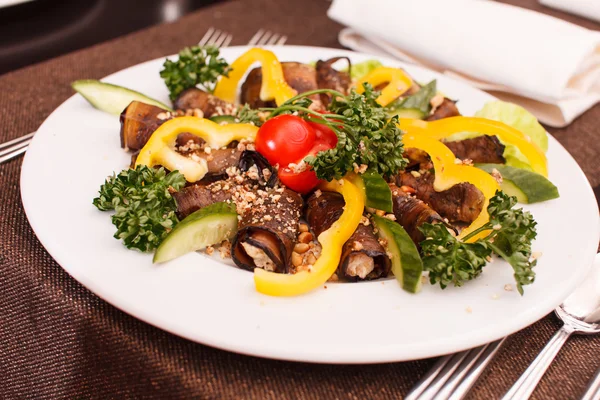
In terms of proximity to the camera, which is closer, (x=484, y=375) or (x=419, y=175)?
(x=484, y=375)

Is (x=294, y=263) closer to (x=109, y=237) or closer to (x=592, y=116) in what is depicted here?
(x=109, y=237)

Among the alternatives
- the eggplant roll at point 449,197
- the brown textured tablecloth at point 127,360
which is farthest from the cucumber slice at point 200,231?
the eggplant roll at point 449,197

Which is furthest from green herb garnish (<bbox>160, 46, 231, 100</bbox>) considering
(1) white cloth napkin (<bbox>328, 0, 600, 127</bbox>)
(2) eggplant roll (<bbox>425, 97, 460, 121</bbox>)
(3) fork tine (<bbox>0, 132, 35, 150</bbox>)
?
(1) white cloth napkin (<bbox>328, 0, 600, 127</bbox>)

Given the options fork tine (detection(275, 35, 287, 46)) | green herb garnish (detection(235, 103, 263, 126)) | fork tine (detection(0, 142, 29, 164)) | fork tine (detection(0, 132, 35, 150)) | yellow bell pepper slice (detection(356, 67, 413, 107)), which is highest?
yellow bell pepper slice (detection(356, 67, 413, 107))

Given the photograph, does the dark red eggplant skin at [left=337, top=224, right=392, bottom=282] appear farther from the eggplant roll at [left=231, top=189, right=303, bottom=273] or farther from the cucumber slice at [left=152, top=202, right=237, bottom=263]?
the cucumber slice at [left=152, top=202, right=237, bottom=263]

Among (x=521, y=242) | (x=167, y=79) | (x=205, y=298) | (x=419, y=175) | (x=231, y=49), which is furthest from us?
(x=231, y=49)

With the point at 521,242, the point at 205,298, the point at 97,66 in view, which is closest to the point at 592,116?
the point at 521,242
